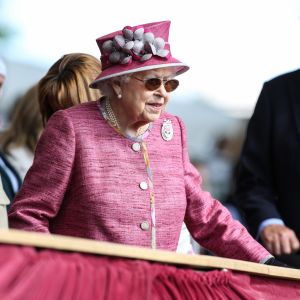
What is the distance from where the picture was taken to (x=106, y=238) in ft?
11.6

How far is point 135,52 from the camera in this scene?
3605 mm

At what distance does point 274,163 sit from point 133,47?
129cm

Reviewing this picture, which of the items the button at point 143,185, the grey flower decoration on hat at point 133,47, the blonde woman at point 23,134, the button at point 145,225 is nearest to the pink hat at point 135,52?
the grey flower decoration on hat at point 133,47

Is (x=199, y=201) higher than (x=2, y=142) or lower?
higher

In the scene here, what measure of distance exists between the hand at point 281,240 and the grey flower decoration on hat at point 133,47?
1147mm

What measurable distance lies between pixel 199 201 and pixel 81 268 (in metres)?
1.07

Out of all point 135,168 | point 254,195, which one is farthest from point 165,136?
point 254,195

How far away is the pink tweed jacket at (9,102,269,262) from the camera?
3.51m

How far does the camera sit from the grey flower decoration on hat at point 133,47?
3.61 metres

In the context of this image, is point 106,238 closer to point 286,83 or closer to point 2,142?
point 286,83

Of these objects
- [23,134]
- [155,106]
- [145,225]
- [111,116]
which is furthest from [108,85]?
[23,134]

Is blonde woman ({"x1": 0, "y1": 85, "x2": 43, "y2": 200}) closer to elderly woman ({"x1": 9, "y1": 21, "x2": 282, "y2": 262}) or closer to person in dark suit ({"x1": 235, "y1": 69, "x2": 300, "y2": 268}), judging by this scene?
person in dark suit ({"x1": 235, "y1": 69, "x2": 300, "y2": 268})

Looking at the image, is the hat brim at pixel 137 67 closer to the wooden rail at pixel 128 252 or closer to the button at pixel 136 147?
the button at pixel 136 147

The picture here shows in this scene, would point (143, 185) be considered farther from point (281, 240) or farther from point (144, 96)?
point (281, 240)
